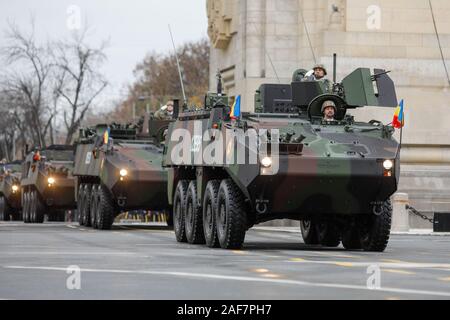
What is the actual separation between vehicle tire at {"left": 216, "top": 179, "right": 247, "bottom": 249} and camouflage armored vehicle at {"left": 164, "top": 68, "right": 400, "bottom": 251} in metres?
0.01

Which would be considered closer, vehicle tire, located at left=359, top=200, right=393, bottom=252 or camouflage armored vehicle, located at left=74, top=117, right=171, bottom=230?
vehicle tire, located at left=359, top=200, right=393, bottom=252

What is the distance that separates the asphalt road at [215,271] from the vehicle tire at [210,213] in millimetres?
421

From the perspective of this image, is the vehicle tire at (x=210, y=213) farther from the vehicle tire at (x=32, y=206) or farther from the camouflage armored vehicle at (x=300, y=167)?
the vehicle tire at (x=32, y=206)

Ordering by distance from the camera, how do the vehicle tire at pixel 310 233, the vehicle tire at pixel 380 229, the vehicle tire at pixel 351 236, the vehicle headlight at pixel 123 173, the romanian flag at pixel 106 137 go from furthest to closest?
the romanian flag at pixel 106 137 → the vehicle headlight at pixel 123 173 → the vehicle tire at pixel 310 233 → the vehicle tire at pixel 351 236 → the vehicle tire at pixel 380 229

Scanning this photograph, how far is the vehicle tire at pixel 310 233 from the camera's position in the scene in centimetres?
2438

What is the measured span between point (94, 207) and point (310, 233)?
31.4 feet

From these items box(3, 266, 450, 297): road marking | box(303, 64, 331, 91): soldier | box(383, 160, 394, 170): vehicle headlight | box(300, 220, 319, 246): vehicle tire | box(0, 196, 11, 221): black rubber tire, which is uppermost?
box(303, 64, 331, 91): soldier

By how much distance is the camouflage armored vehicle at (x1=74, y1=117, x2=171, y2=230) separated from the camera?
102ft

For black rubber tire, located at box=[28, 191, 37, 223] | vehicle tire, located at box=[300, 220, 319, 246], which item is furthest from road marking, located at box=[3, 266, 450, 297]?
black rubber tire, located at box=[28, 191, 37, 223]

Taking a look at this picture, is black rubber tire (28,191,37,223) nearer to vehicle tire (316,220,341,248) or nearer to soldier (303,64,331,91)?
vehicle tire (316,220,341,248)

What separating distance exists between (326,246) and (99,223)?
9259mm

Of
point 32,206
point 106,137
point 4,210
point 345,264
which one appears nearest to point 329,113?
point 345,264

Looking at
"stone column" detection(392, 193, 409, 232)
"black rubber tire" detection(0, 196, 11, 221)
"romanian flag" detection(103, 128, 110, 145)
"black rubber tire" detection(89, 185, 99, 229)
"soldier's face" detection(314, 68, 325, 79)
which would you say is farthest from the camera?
"black rubber tire" detection(0, 196, 11, 221)

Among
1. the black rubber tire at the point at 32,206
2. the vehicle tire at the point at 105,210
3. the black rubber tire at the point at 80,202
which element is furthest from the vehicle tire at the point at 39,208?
the vehicle tire at the point at 105,210
